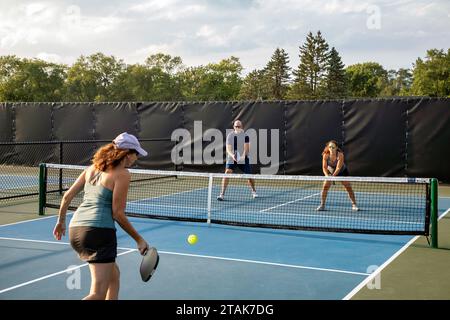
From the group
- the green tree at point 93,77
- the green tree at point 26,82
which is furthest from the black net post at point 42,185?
the green tree at point 93,77

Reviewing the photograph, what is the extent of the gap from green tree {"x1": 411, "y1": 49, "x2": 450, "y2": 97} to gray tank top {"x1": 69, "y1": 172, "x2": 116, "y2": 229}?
77.5 metres

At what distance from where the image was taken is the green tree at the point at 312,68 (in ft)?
308

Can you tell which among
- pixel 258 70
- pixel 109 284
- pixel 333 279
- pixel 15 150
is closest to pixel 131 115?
pixel 15 150

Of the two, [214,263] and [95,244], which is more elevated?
[95,244]

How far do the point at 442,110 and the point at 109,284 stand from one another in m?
14.6

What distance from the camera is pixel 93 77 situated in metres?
96.7

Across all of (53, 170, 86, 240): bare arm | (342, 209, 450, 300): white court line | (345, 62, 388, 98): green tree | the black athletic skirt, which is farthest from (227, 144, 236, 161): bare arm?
(345, 62, 388, 98): green tree

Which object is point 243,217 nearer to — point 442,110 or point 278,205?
point 278,205

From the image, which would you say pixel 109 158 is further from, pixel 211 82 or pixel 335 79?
pixel 211 82

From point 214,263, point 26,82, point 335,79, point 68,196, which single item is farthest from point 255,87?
point 68,196

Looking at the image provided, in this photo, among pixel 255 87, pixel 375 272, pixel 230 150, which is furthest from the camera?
pixel 255 87

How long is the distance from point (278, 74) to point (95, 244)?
10119cm

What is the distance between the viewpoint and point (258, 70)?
385ft

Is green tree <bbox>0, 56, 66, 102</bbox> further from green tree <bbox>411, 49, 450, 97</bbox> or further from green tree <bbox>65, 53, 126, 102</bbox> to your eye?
green tree <bbox>411, 49, 450, 97</bbox>
